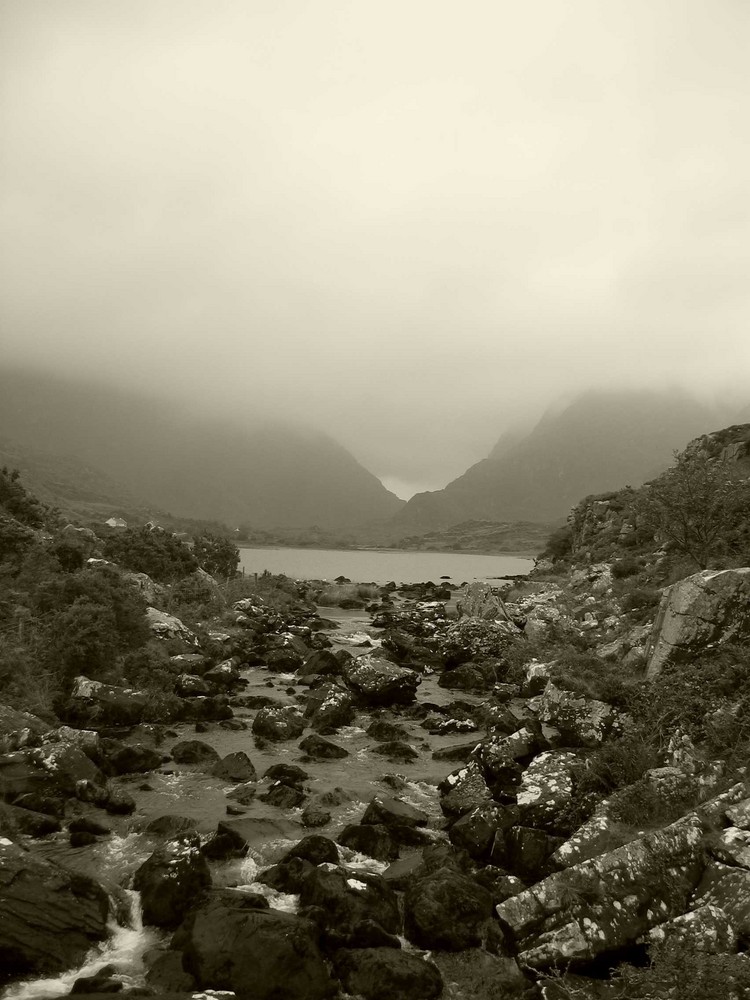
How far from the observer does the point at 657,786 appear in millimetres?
12383

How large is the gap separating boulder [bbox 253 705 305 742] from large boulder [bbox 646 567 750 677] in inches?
457

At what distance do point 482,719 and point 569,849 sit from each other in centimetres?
1153

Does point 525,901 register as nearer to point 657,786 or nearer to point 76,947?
point 657,786

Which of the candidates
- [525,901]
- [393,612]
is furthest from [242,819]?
[393,612]

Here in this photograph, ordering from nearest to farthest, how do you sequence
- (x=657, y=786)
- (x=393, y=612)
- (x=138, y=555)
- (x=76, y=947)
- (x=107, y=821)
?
(x=76, y=947) → (x=657, y=786) → (x=107, y=821) → (x=138, y=555) → (x=393, y=612)

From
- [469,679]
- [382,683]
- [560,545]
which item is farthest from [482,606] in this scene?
[560,545]

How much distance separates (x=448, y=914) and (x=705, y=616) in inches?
418

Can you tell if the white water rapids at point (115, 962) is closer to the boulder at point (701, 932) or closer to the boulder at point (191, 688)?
the boulder at point (701, 932)

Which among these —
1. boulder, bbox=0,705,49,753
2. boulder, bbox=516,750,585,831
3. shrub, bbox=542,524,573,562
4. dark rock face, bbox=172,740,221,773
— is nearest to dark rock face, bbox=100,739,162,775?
dark rock face, bbox=172,740,221,773

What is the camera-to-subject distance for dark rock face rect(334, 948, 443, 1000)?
29.3ft

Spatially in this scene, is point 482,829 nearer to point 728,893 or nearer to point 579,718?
point 728,893

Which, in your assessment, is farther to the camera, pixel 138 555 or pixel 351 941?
pixel 138 555

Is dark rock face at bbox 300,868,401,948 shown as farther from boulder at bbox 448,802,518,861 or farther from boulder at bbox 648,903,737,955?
boulder at bbox 648,903,737,955

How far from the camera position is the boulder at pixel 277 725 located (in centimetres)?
2084
